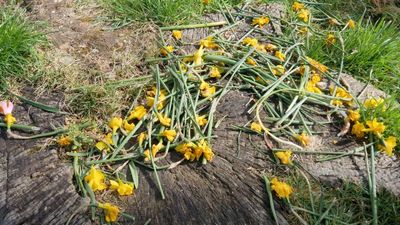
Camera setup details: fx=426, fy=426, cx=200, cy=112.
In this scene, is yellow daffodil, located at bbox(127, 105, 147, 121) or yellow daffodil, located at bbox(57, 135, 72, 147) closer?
yellow daffodil, located at bbox(57, 135, 72, 147)

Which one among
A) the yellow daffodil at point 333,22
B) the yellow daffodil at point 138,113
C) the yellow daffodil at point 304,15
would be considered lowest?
the yellow daffodil at point 138,113

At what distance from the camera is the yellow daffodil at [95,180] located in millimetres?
1966

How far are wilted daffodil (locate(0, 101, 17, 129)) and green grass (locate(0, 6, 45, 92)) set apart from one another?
0.62ft

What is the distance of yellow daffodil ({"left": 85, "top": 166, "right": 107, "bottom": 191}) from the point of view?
1.97 metres

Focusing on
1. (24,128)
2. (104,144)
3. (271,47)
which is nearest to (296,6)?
(271,47)

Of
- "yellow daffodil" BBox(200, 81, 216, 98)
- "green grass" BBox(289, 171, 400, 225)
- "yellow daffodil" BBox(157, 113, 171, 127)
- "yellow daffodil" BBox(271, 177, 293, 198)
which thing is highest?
"yellow daffodil" BBox(200, 81, 216, 98)

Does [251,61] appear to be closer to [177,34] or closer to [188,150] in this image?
[177,34]

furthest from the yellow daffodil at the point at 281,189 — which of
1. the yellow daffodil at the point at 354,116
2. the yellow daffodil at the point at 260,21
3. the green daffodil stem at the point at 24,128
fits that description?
the yellow daffodil at the point at 260,21

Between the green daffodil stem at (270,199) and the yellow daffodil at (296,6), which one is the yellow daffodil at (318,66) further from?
the green daffodil stem at (270,199)

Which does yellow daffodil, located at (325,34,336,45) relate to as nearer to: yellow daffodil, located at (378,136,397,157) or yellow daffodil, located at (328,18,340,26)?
yellow daffodil, located at (328,18,340,26)

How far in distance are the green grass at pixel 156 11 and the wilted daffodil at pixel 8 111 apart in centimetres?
102

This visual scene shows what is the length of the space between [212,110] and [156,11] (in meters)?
1.04

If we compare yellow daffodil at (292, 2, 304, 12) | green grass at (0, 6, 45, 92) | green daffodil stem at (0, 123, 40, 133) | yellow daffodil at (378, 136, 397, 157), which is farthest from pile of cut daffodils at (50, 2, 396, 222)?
green grass at (0, 6, 45, 92)

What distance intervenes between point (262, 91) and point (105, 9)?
137 cm
